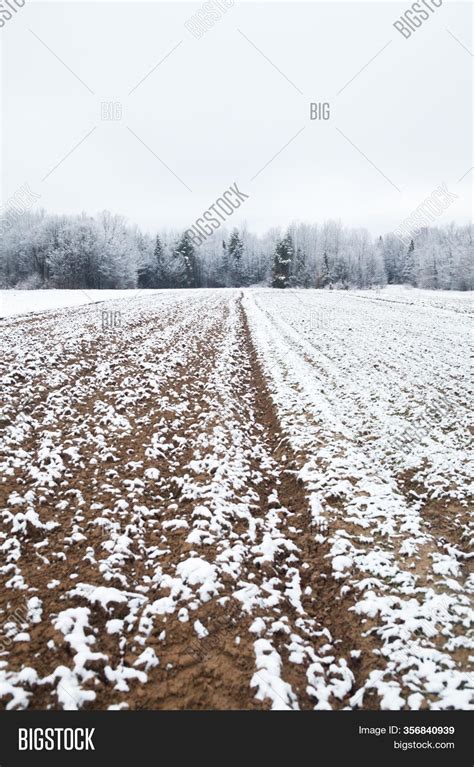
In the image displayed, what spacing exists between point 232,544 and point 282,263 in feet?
320

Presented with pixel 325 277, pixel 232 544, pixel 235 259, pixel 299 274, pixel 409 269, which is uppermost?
pixel 235 259

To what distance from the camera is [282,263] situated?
322ft

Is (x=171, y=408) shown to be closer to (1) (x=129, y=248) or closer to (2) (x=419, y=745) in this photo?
(2) (x=419, y=745)

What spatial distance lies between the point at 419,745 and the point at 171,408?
9449 millimetres

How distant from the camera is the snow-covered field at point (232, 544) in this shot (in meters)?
4.54

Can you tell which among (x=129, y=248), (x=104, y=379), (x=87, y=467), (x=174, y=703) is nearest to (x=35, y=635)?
(x=174, y=703)

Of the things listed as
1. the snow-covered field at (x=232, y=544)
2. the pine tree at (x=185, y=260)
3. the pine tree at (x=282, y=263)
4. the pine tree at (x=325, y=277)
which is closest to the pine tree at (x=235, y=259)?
the pine tree at (x=185, y=260)

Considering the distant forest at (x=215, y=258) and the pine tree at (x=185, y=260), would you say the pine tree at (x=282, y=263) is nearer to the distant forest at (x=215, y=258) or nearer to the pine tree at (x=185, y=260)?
the distant forest at (x=215, y=258)

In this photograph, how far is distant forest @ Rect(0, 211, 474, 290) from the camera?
7950 centimetres

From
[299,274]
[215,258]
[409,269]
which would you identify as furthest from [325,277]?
[215,258]

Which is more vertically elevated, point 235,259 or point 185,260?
point 235,259

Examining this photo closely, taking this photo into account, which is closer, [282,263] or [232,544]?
[232,544]

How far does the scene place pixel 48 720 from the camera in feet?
13.7

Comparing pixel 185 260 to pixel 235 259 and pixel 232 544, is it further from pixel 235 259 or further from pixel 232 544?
pixel 232 544
